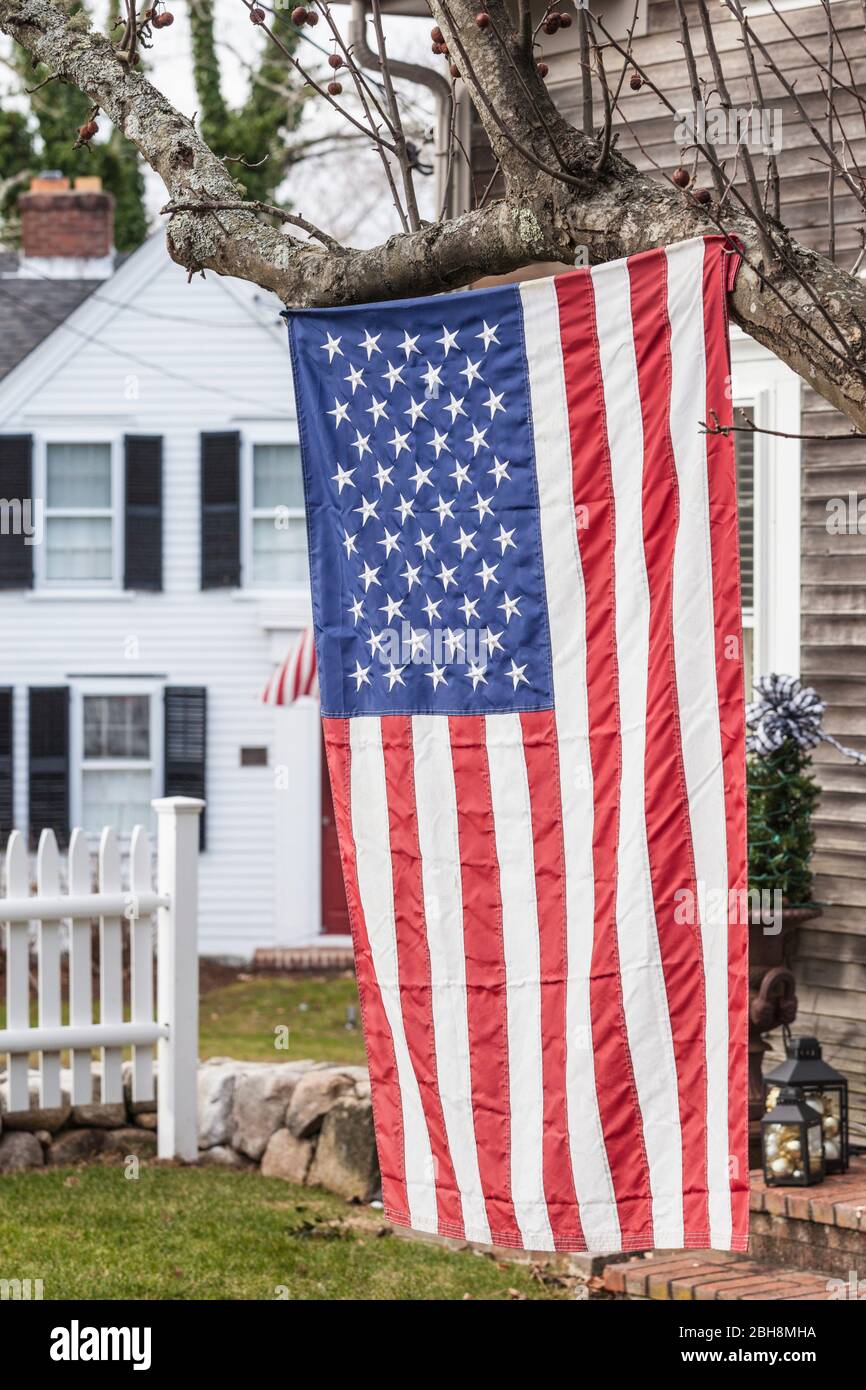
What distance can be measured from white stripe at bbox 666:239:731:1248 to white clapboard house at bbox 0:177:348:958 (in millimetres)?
13478

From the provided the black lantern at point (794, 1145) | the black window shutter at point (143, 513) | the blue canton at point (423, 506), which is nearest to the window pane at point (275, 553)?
the black window shutter at point (143, 513)

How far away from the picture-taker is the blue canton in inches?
160

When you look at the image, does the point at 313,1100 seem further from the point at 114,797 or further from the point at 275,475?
the point at 275,475

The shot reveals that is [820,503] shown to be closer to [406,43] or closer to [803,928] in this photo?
[803,928]

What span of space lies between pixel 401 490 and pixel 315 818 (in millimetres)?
13420

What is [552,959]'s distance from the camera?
4.00m

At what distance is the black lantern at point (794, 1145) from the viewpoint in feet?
19.0

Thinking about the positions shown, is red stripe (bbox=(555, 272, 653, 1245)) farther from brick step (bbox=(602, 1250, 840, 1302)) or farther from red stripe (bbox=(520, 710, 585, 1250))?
brick step (bbox=(602, 1250, 840, 1302))

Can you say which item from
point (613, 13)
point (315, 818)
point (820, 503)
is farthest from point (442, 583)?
point (315, 818)

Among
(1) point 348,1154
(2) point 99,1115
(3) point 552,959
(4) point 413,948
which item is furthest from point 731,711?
(2) point 99,1115

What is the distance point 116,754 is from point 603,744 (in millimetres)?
14001

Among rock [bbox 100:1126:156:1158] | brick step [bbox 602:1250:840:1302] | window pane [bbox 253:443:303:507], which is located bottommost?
brick step [bbox 602:1250:840:1302]

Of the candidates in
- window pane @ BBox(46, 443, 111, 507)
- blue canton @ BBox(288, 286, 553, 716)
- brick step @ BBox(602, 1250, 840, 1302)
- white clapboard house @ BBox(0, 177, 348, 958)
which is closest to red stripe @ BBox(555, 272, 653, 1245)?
blue canton @ BBox(288, 286, 553, 716)

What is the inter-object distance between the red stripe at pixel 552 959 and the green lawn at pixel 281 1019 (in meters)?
6.80
